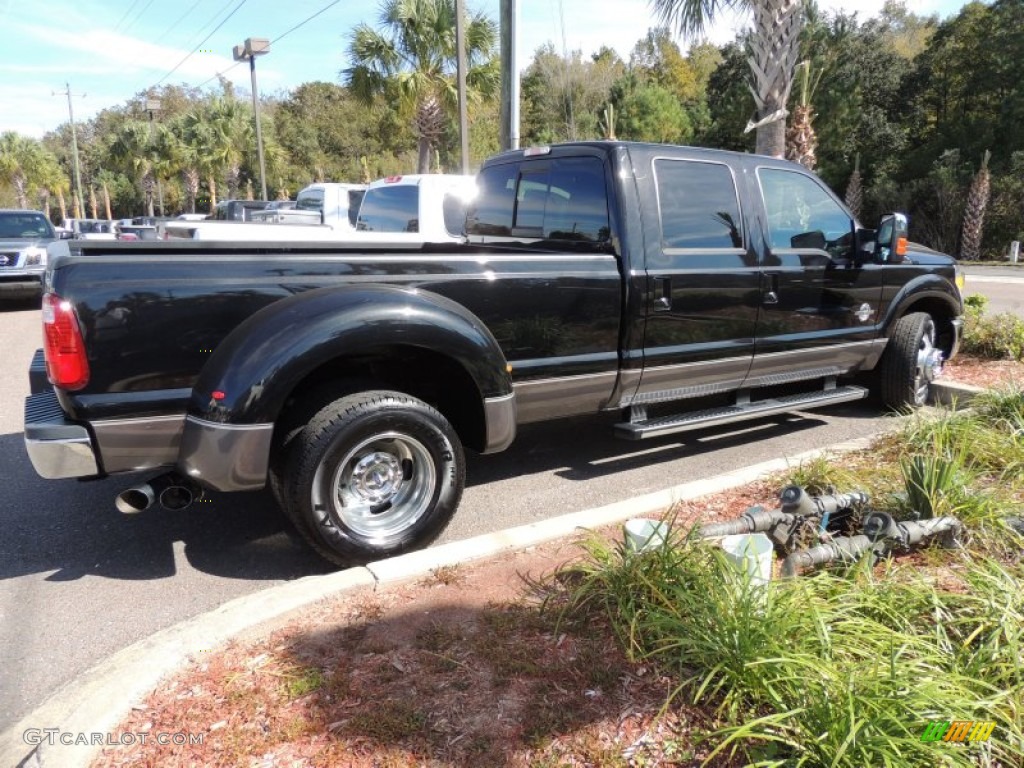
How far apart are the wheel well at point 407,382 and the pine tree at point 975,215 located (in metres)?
26.5

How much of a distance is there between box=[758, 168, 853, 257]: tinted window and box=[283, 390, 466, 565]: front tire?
2807 mm

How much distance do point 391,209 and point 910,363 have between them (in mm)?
6355

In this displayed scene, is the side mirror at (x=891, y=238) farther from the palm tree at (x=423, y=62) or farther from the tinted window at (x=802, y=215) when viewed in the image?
the palm tree at (x=423, y=62)

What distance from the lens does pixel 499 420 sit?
3.88 m

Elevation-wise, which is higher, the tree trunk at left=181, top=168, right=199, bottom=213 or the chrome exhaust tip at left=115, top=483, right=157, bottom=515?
the tree trunk at left=181, top=168, right=199, bottom=213

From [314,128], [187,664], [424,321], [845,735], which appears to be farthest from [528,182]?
[314,128]

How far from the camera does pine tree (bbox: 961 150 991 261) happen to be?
24.7 m

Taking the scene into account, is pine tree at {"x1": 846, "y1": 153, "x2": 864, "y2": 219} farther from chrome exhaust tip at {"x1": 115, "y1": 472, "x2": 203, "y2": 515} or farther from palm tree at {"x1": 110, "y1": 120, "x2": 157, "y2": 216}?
palm tree at {"x1": 110, "y1": 120, "x2": 157, "y2": 216}

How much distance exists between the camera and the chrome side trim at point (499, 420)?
384 centimetres

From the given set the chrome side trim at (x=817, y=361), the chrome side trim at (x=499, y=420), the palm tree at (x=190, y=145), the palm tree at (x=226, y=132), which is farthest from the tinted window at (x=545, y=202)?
the palm tree at (x=190, y=145)

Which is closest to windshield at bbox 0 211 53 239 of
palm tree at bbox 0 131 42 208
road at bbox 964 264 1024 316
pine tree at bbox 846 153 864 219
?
road at bbox 964 264 1024 316

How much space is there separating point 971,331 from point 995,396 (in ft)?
9.52

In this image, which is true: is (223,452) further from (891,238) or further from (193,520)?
(891,238)

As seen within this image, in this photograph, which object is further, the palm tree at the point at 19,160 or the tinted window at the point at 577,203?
the palm tree at the point at 19,160
